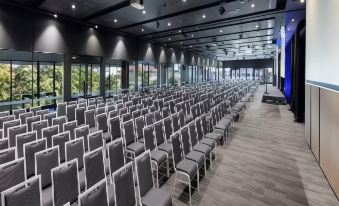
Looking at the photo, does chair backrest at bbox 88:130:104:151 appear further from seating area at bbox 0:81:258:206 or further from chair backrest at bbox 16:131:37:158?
chair backrest at bbox 16:131:37:158

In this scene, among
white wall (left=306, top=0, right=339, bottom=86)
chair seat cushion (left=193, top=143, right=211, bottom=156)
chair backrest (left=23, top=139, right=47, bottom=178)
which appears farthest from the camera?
chair seat cushion (left=193, top=143, right=211, bottom=156)

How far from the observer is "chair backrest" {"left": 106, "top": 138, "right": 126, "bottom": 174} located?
10.2 feet

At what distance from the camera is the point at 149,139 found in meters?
4.13

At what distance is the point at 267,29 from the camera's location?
1267 centimetres

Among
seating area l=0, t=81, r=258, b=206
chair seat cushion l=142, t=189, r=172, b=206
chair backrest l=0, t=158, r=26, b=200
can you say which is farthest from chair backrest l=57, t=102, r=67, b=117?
chair seat cushion l=142, t=189, r=172, b=206

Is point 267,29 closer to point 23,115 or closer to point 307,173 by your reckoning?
point 307,173

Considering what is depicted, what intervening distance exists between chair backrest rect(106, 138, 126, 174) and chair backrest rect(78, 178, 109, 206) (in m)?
1.07

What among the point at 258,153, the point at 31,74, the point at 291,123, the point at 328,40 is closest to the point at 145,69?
the point at 31,74

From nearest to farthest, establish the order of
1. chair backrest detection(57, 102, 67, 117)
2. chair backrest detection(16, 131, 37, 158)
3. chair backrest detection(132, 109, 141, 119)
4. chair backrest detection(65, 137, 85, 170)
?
chair backrest detection(65, 137, 85, 170) < chair backrest detection(16, 131, 37, 158) < chair backrest detection(132, 109, 141, 119) < chair backrest detection(57, 102, 67, 117)

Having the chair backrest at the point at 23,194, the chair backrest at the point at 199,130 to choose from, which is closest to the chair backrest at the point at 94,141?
the chair backrest at the point at 23,194

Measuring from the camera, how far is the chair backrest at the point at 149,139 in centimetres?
402

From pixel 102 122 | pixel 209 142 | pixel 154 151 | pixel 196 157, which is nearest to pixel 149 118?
pixel 102 122

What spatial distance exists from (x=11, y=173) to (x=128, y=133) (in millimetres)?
2250

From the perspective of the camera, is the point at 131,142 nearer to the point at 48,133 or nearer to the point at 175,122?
the point at 175,122
